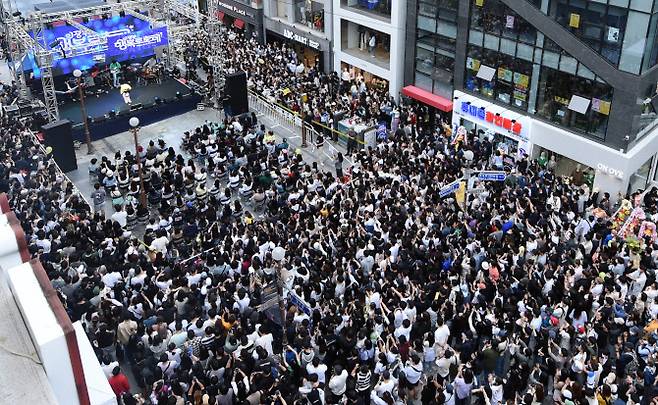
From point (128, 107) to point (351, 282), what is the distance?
18940mm

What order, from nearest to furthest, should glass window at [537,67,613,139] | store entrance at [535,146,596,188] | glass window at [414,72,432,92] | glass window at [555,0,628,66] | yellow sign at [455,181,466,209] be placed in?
yellow sign at [455,181,466,209], glass window at [555,0,628,66], glass window at [537,67,613,139], store entrance at [535,146,596,188], glass window at [414,72,432,92]

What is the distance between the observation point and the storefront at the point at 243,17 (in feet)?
123

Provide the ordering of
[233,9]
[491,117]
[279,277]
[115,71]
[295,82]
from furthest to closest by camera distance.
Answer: [233,9] → [115,71] → [295,82] → [491,117] → [279,277]

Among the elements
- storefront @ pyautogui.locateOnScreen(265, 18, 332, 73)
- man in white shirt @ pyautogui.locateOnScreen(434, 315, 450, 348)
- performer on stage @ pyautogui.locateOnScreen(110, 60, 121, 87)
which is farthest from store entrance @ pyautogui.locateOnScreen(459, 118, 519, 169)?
performer on stage @ pyautogui.locateOnScreen(110, 60, 121, 87)

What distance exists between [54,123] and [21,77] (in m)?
6.40

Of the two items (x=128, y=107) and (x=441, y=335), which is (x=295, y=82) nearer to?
(x=128, y=107)

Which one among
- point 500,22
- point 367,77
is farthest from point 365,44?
point 500,22

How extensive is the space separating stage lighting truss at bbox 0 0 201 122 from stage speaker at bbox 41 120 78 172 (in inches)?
94.6

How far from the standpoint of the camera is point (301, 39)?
115 feet

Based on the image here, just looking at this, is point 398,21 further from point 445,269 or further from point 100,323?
point 100,323

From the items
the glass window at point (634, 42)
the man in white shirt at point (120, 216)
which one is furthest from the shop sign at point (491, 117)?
the man in white shirt at point (120, 216)

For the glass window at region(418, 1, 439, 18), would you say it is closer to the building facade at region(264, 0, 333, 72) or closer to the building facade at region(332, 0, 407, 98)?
the building facade at region(332, 0, 407, 98)

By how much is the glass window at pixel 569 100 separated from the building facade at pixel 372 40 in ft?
23.7

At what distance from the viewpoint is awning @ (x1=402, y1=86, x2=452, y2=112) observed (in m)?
28.1
